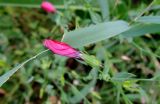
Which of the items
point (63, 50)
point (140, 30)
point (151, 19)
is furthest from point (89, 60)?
point (140, 30)

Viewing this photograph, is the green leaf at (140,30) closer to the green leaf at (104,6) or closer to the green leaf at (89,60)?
the green leaf at (104,6)

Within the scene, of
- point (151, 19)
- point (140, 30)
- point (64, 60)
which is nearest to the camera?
point (151, 19)

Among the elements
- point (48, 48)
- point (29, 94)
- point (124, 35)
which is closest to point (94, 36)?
point (48, 48)

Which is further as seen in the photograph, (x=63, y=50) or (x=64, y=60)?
(x=64, y=60)

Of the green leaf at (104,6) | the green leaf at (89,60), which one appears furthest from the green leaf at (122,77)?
the green leaf at (104,6)

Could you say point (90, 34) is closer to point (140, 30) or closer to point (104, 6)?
point (104, 6)

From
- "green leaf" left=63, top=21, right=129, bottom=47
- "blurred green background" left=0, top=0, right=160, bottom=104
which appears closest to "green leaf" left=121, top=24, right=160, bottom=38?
"blurred green background" left=0, top=0, right=160, bottom=104

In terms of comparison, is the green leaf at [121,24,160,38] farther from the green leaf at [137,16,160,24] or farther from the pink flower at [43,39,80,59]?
the pink flower at [43,39,80,59]
